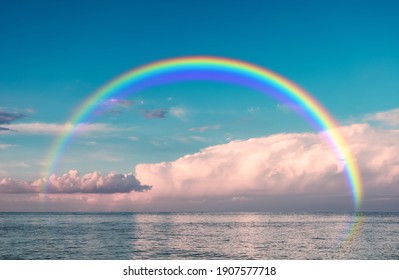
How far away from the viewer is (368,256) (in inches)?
2101

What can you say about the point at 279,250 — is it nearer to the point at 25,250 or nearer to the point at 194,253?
the point at 194,253

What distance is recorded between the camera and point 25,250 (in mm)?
58219
